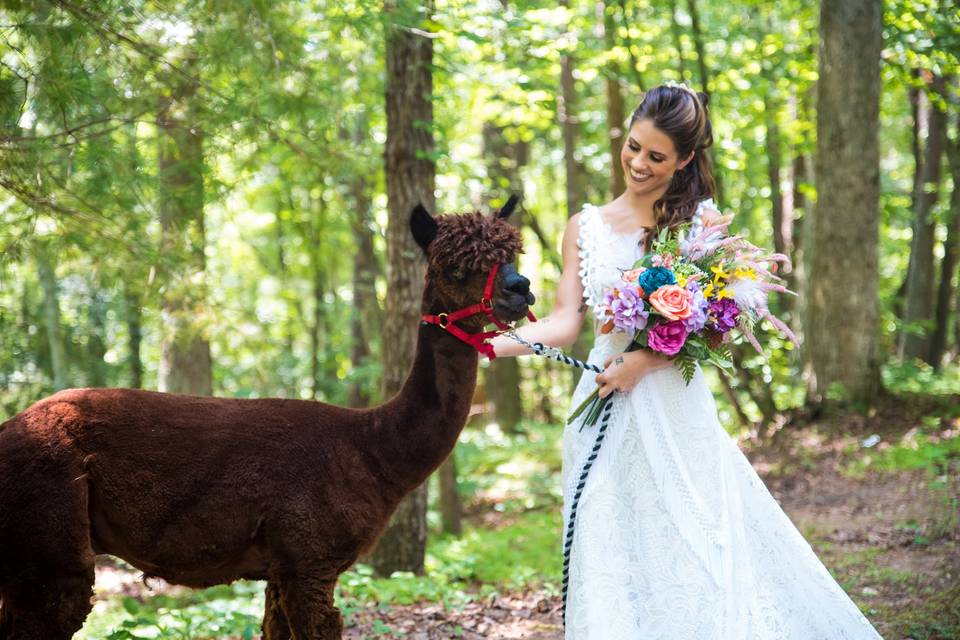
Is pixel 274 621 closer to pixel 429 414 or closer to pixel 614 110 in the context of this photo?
pixel 429 414

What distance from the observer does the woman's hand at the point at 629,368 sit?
3.27 metres

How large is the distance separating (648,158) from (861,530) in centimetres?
483

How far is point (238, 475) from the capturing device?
3.09m

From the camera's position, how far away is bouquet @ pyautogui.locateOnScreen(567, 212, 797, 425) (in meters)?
3.08

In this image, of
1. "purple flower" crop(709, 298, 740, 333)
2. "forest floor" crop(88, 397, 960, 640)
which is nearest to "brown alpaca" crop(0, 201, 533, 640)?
"purple flower" crop(709, 298, 740, 333)

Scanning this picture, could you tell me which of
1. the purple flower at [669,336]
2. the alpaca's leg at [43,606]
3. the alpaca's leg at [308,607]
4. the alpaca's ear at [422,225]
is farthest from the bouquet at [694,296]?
the alpaca's leg at [43,606]

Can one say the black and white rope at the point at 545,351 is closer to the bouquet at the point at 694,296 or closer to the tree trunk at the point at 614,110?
the bouquet at the point at 694,296

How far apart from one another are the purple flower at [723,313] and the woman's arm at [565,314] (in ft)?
2.11

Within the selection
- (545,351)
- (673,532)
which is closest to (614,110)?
(545,351)

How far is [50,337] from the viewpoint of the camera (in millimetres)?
9492

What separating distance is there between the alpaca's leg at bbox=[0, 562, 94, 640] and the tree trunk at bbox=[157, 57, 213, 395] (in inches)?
109

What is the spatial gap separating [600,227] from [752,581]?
1.58m

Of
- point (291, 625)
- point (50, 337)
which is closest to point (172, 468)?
point (291, 625)

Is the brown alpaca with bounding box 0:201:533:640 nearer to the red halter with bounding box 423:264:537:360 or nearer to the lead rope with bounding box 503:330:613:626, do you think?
the red halter with bounding box 423:264:537:360
